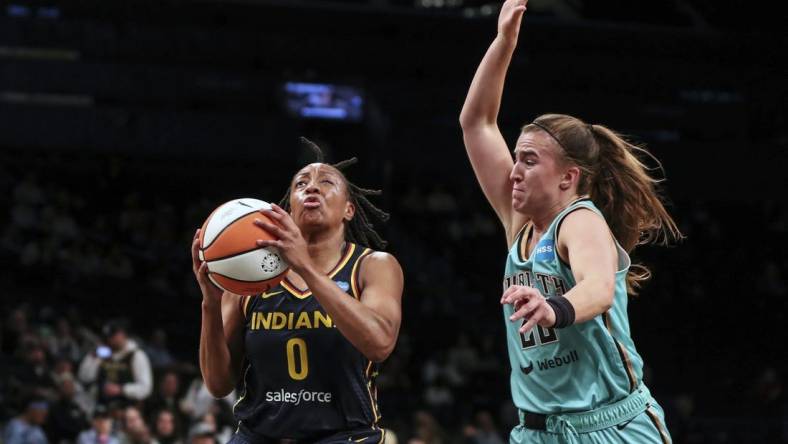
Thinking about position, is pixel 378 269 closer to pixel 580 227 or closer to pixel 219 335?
pixel 219 335

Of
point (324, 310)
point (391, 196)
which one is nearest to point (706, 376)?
point (391, 196)

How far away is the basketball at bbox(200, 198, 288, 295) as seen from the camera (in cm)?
408

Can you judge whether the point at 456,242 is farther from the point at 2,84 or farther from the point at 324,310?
the point at 324,310

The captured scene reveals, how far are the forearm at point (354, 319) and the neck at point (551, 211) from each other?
29.1 inches

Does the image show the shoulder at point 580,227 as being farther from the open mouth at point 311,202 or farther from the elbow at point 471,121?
the open mouth at point 311,202

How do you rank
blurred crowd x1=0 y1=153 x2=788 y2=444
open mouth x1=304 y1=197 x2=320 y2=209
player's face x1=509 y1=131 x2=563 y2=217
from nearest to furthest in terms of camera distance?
1. player's face x1=509 y1=131 x2=563 y2=217
2. open mouth x1=304 y1=197 x2=320 y2=209
3. blurred crowd x1=0 y1=153 x2=788 y2=444

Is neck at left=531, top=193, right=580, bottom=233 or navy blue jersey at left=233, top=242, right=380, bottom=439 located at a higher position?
neck at left=531, top=193, right=580, bottom=233

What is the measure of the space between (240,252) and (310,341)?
0.54 m

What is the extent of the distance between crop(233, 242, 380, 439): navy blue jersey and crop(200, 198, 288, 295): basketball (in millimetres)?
278

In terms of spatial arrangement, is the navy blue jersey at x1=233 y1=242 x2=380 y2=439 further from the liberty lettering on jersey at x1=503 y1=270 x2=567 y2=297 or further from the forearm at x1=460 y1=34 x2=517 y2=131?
the forearm at x1=460 y1=34 x2=517 y2=131

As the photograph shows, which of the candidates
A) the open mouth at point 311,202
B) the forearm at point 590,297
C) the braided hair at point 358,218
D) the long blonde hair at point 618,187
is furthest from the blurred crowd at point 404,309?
the forearm at point 590,297

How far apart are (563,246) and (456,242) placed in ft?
56.6

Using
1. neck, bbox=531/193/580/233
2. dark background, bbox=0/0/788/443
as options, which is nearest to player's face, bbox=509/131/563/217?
neck, bbox=531/193/580/233

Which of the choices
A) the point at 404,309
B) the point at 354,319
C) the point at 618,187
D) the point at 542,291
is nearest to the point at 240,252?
the point at 354,319
